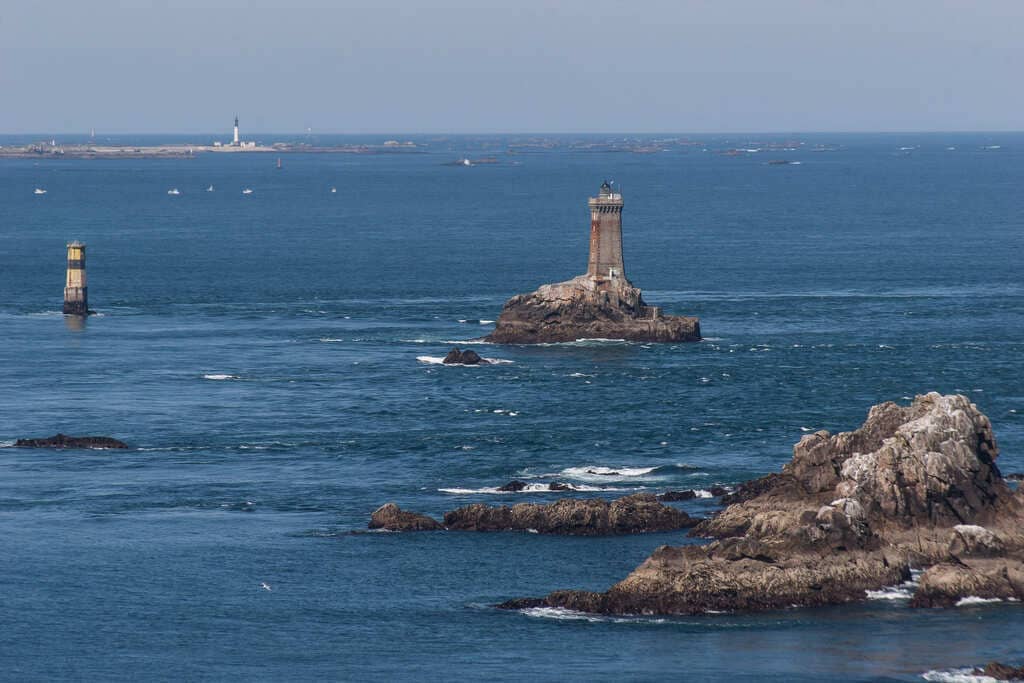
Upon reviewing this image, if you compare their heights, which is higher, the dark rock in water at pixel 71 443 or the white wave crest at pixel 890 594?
the white wave crest at pixel 890 594

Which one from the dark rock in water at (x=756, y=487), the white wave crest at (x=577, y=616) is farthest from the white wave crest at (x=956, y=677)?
the dark rock in water at (x=756, y=487)

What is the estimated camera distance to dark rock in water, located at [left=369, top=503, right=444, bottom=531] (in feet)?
308

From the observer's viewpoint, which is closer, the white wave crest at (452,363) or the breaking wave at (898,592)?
the breaking wave at (898,592)

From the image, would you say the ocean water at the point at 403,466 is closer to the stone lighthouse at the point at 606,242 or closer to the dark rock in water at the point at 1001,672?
the dark rock in water at the point at 1001,672

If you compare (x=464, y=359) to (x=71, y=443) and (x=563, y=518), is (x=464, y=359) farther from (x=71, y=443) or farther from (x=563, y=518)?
(x=563, y=518)

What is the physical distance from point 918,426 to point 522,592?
68.7 ft

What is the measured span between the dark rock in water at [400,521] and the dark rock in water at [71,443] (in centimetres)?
2792

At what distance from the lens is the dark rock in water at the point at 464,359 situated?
483 ft

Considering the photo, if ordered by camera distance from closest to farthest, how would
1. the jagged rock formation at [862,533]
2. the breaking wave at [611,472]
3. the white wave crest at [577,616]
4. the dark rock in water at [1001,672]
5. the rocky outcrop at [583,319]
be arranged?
1. the dark rock in water at [1001,672]
2. the white wave crest at [577,616]
3. the jagged rock formation at [862,533]
4. the breaking wave at [611,472]
5. the rocky outcrop at [583,319]

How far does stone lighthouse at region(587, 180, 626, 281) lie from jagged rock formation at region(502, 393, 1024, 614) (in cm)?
6915

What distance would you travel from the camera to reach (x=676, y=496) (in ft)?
326

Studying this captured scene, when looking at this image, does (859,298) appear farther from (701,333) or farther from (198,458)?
(198,458)

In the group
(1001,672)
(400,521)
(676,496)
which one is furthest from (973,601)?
(400,521)

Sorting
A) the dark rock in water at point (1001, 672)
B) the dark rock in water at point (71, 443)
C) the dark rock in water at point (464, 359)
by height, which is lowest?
the dark rock in water at point (71, 443)
